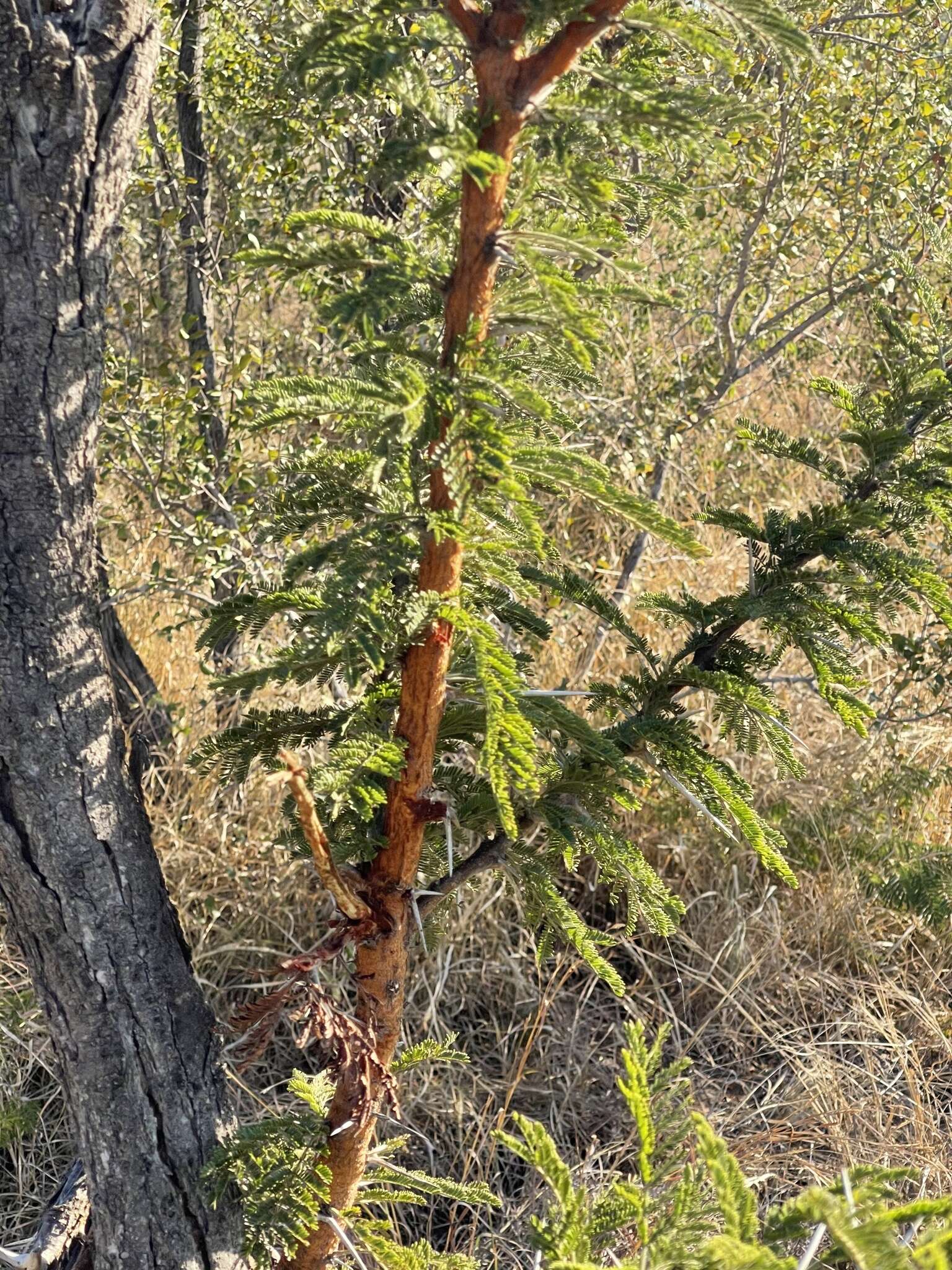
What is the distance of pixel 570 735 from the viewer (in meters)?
1.35

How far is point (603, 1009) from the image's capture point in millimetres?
3084

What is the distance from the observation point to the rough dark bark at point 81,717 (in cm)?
144

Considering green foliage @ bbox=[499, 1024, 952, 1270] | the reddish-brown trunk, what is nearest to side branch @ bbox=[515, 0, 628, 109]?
the reddish-brown trunk

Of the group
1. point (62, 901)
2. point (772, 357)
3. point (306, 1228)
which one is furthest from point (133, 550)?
point (306, 1228)

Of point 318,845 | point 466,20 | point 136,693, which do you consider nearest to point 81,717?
point 318,845

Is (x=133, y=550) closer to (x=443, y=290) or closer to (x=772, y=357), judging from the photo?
(x=772, y=357)

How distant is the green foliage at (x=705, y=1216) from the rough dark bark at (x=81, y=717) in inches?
22.7

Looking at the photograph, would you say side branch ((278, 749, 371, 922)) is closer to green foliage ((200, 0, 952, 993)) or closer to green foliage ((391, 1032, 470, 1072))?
green foliage ((200, 0, 952, 993))

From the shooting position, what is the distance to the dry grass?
2.68 meters

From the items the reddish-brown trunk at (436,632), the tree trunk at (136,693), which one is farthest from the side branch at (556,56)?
the tree trunk at (136,693)

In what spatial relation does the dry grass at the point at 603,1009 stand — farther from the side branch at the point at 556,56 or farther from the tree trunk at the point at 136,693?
the side branch at the point at 556,56

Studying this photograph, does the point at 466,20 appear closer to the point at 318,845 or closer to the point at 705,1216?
the point at 318,845

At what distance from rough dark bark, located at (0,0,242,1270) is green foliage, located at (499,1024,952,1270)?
58cm

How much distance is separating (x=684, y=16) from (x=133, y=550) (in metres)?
3.06
